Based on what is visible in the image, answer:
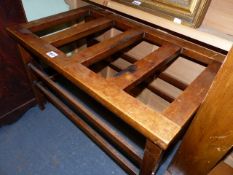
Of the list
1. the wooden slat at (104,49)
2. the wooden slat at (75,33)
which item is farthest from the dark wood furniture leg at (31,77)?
the wooden slat at (104,49)

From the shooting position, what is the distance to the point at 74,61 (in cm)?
66

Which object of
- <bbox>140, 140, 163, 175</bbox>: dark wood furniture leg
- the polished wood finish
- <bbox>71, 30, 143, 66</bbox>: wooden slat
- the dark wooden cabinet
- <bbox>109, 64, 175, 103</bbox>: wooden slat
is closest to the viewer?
the polished wood finish

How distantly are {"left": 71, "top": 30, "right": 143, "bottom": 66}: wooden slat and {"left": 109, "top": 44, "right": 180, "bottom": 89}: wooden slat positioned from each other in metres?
0.13

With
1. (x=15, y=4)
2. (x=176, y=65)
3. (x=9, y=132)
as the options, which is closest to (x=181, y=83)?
(x=176, y=65)

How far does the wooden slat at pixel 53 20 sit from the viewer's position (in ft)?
2.79

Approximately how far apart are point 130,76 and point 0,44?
0.75 m

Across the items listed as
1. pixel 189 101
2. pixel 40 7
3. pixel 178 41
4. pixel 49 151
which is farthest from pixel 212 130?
pixel 40 7

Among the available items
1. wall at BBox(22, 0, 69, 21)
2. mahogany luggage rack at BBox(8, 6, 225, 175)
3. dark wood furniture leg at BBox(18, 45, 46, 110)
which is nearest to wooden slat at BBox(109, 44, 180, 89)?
mahogany luggage rack at BBox(8, 6, 225, 175)

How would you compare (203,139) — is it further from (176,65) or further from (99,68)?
(99,68)

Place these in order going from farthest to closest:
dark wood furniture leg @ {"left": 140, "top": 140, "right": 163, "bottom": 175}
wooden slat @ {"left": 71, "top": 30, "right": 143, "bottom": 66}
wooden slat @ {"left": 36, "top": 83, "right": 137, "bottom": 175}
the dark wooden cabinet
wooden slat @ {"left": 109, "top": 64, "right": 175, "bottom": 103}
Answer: wooden slat @ {"left": 109, "top": 64, "right": 175, "bottom": 103} < the dark wooden cabinet < wooden slat @ {"left": 36, "top": 83, "right": 137, "bottom": 175} < wooden slat @ {"left": 71, "top": 30, "right": 143, "bottom": 66} < dark wood furniture leg @ {"left": 140, "top": 140, "right": 163, "bottom": 175}

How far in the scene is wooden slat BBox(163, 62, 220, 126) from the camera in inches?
20.4

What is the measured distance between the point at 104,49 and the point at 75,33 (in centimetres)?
18

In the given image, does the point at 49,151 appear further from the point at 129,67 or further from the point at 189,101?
the point at 189,101

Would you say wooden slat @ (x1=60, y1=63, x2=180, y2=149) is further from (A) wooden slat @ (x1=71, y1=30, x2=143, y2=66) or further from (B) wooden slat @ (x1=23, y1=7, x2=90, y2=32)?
(B) wooden slat @ (x1=23, y1=7, x2=90, y2=32)
